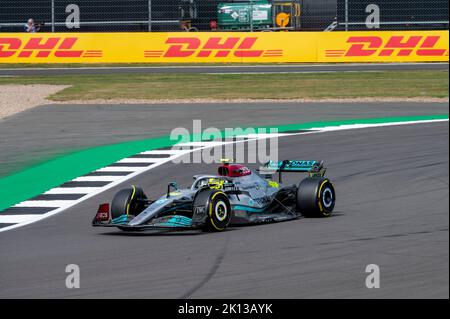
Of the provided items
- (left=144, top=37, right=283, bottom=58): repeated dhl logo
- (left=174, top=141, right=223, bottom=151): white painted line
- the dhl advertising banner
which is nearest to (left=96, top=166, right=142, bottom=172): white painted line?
(left=174, top=141, right=223, bottom=151): white painted line

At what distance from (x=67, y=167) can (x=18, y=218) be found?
4.85 meters

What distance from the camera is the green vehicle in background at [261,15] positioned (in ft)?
137

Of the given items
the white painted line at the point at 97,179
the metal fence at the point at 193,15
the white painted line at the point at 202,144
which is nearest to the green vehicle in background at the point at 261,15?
the metal fence at the point at 193,15

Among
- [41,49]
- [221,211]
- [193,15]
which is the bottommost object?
[221,211]

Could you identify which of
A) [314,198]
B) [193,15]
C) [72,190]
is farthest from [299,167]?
[193,15]

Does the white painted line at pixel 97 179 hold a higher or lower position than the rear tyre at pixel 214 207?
higher

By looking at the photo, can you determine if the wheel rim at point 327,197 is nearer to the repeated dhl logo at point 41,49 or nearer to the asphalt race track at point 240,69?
the asphalt race track at point 240,69

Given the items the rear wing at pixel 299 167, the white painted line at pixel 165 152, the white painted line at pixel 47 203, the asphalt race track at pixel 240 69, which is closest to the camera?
the rear wing at pixel 299 167

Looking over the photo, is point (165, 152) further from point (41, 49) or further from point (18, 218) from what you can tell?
point (41, 49)

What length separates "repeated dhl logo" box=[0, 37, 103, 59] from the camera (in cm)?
3869

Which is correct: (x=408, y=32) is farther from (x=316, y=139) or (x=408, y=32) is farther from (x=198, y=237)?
(x=198, y=237)

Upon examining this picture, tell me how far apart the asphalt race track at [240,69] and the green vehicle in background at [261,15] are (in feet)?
9.52

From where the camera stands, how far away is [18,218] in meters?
13.1
